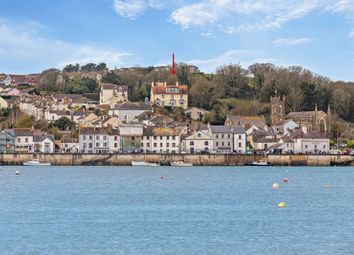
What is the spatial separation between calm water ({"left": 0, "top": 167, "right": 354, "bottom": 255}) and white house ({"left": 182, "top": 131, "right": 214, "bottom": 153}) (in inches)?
1233

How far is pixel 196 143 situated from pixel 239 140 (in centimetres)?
665

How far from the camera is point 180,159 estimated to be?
87750mm

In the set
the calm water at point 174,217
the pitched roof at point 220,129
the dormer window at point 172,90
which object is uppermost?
the dormer window at point 172,90

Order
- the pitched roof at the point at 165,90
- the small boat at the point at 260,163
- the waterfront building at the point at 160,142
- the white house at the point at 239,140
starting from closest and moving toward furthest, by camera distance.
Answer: the small boat at the point at 260,163 → the waterfront building at the point at 160,142 → the white house at the point at 239,140 → the pitched roof at the point at 165,90

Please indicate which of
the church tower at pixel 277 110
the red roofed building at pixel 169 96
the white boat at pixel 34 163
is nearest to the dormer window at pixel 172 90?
the red roofed building at pixel 169 96

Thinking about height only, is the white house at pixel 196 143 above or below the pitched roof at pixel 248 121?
below

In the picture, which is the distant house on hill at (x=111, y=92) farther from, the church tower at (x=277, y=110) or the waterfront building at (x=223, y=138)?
the waterfront building at (x=223, y=138)

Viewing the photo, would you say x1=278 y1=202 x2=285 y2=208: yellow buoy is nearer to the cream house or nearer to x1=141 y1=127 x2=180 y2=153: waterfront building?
x1=141 y1=127 x2=180 y2=153: waterfront building

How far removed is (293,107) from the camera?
113500 millimetres

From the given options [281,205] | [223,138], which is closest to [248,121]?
[223,138]

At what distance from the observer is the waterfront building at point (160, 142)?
3605 inches

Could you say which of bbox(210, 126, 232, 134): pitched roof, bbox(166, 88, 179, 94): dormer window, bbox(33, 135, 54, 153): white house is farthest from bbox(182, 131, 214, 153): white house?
bbox(166, 88, 179, 94): dormer window

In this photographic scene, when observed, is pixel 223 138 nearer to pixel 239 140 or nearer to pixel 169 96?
pixel 239 140

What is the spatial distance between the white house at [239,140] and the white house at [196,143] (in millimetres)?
4604
